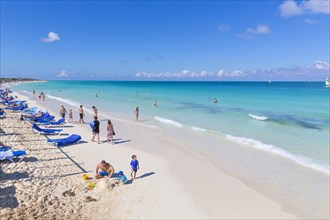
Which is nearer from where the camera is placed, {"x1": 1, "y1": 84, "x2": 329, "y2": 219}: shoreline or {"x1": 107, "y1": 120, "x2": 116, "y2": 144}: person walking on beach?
{"x1": 1, "y1": 84, "x2": 329, "y2": 219}: shoreline

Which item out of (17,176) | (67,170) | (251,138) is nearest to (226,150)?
(251,138)

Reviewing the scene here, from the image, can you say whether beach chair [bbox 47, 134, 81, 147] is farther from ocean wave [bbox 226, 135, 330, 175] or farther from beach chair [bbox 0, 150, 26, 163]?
ocean wave [bbox 226, 135, 330, 175]

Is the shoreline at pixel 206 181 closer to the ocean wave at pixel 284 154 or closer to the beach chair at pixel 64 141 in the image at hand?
the beach chair at pixel 64 141

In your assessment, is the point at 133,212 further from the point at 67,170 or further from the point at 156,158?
the point at 156,158

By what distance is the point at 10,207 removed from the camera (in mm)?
6762

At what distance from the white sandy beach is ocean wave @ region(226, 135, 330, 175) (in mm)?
3943

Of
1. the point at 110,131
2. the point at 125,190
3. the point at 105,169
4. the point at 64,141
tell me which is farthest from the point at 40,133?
the point at 125,190

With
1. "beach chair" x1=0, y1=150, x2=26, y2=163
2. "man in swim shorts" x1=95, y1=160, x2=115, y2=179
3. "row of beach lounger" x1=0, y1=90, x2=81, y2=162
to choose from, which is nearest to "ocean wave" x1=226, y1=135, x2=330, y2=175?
"man in swim shorts" x1=95, y1=160, x2=115, y2=179

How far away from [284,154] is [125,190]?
8.31m

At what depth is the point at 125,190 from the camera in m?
8.44

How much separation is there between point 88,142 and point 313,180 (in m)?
9.98

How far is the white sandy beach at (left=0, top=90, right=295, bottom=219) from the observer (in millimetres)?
7069

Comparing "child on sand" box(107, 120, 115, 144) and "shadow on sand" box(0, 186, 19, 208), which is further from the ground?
"child on sand" box(107, 120, 115, 144)

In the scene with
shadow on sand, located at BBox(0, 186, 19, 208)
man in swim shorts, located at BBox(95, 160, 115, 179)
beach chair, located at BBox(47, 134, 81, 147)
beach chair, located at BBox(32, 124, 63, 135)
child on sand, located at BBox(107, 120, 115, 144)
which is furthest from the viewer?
beach chair, located at BBox(32, 124, 63, 135)
